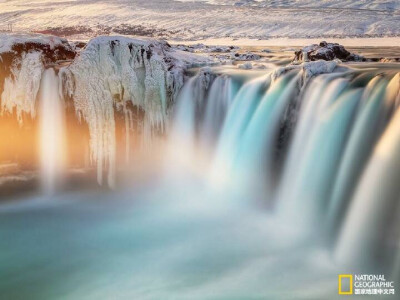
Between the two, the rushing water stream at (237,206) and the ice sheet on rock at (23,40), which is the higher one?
the ice sheet on rock at (23,40)

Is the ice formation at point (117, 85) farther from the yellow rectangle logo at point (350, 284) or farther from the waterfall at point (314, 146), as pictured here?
the yellow rectangle logo at point (350, 284)

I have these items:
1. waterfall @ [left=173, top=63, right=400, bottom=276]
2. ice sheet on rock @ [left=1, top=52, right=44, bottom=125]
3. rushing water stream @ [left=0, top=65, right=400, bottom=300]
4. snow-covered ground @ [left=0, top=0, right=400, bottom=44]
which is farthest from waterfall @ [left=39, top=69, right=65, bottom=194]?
snow-covered ground @ [left=0, top=0, right=400, bottom=44]

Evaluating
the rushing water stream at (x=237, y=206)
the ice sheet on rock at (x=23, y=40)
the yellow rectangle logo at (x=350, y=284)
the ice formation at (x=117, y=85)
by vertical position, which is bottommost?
the yellow rectangle logo at (x=350, y=284)

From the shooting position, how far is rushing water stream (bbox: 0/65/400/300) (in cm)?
654

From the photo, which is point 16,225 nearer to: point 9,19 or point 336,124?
point 336,124

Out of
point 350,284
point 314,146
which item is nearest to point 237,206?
point 314,146

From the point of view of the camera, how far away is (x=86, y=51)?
9.24m

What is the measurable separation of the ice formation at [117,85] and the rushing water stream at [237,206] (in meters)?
0.32

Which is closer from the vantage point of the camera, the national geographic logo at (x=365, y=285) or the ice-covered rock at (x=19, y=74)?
the national geographic logo at (x=365, y=285)

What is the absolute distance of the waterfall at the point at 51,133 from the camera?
9.38m

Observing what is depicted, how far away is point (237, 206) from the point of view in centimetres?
878

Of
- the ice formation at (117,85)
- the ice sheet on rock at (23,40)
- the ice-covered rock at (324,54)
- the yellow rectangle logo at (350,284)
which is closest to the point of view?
the yellow rectangle logo at (350,284)

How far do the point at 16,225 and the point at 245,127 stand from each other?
13.9 ft

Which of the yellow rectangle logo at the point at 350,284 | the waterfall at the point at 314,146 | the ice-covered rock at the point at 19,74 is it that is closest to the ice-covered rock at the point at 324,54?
the waterfall at the point at 314,146
